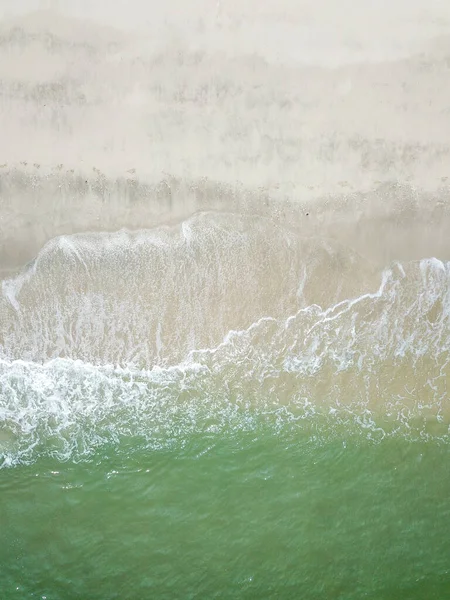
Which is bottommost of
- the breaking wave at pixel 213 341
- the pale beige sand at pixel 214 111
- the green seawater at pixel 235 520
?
the green seawater at pixel 235 520

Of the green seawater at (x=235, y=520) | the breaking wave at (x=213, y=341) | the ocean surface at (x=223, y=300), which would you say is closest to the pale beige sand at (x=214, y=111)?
the ocean surface at (x=223, y=300)

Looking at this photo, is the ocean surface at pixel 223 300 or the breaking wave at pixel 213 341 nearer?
the ocean surface at pixel 223 300

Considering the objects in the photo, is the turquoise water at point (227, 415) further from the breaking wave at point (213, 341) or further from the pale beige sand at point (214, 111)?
the pale beige sand at point (214, 111)

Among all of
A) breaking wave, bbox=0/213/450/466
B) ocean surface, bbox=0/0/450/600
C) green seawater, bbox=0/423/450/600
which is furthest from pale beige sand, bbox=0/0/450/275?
green seawater, bbox=0/423/450/600

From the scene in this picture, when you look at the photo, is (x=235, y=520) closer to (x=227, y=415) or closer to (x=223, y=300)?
(x=227, y=415)

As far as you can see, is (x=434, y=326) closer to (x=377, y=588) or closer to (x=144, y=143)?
(x=377, y=588)

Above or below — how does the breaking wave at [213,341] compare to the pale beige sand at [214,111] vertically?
Result: below
